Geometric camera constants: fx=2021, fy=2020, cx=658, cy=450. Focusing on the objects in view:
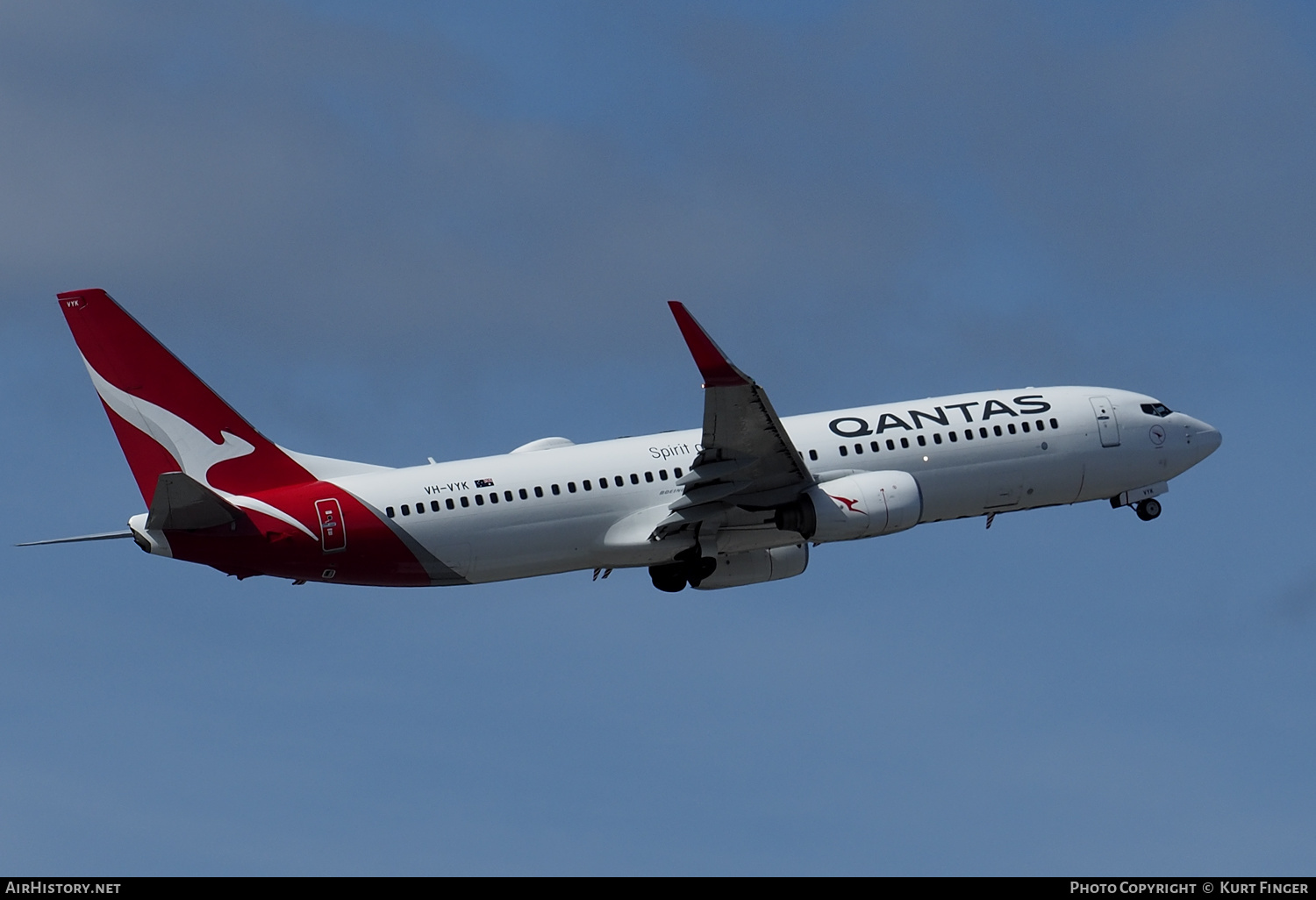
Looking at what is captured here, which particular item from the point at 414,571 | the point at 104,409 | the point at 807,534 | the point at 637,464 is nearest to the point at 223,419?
the point at 104,409

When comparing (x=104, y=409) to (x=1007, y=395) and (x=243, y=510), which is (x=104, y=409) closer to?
(x=243, y=510)

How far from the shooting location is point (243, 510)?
5556cm

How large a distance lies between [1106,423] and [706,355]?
59.4ft

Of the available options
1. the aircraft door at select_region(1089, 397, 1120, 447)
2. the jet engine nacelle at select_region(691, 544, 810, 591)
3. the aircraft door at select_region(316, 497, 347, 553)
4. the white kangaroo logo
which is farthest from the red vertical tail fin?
the aircraft door at select_region(1089, 397, 1120, 447)

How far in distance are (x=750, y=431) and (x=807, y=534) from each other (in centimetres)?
428

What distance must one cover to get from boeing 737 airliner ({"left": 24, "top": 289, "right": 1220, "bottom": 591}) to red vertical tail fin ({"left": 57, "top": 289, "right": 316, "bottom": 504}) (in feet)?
0.16

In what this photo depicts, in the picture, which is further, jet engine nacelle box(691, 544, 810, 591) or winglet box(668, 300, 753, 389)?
jet engine nacelle box(691, 544, 810, 591)

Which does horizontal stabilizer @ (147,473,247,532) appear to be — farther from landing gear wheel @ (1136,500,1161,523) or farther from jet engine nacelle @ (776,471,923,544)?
landing gear wheel @ (1136,500,1161,523)

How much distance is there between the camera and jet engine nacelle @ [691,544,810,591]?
62969 millimetres

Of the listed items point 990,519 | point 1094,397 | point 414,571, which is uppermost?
point 1094,397

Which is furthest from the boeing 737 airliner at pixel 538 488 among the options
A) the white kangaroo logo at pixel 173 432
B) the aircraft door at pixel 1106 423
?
the aircraft door at pixel 1106 423

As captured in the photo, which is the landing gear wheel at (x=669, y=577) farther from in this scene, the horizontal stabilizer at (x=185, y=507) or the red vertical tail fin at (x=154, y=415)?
the horizontal stabilizer at (x=185, y=507)

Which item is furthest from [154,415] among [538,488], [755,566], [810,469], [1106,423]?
[1106,423]

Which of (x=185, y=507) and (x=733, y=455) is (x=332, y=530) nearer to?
(x=185, y=507)
